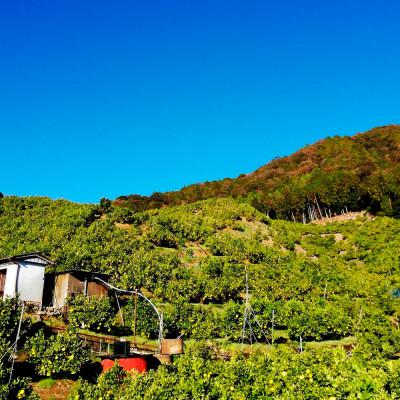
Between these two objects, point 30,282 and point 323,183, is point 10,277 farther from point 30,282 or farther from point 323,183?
point 323,183

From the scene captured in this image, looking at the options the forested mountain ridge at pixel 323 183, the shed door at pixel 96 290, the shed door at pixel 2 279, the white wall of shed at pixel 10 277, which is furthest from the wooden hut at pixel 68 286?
the forested mountain ridge at pixel 323 183

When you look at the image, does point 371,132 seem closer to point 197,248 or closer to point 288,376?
point 197,248

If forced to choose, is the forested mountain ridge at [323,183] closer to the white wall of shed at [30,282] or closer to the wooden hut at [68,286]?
the wooden hut at [68,286]

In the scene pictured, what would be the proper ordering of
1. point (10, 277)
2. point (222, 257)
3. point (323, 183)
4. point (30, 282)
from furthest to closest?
point (323, 183) < point (222, 257) < point (30, 282) < point (10, 277)

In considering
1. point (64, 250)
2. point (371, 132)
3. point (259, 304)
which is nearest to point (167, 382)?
point (259, 304)

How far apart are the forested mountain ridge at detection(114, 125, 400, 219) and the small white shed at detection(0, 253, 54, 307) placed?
172ft

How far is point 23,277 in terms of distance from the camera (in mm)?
25469

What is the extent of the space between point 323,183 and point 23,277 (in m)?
58.7

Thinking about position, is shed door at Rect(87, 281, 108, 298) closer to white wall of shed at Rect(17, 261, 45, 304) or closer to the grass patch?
white wall of shed at Rect(17, 261, 45, 304)

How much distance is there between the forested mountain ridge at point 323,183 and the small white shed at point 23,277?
52.4 metres

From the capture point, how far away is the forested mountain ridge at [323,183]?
68.1 meters

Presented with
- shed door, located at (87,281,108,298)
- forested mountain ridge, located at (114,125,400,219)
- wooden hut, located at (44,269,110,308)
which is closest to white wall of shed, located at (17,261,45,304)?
wooden hut, located at (44,269,110,308)

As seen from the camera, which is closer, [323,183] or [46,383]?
[46,383]

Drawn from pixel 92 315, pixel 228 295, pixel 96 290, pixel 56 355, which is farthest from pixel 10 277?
pixel 228 295
